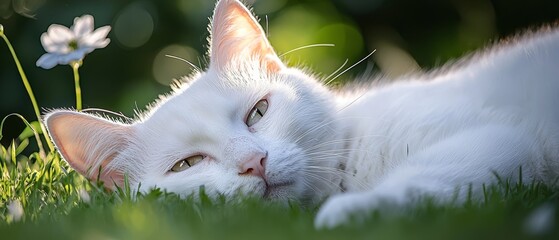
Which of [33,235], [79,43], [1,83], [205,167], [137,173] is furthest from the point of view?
[1,83]

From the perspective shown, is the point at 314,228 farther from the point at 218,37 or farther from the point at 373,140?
the point at 218,37

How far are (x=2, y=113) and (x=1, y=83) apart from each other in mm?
202

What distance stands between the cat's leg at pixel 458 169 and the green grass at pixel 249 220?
0.18 ft

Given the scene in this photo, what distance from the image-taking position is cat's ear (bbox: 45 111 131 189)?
208 centimetres

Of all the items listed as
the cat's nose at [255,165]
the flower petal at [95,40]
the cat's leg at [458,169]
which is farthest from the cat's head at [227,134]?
the flower petal at [95,40]

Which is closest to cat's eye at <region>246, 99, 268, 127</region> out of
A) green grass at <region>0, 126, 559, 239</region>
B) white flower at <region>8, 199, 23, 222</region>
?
green grass at <region>0, 126, 559, 239</region>

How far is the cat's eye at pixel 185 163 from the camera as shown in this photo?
78.5 inches

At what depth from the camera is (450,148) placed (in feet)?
5.76

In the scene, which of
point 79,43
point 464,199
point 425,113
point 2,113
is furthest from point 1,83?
point 464,199

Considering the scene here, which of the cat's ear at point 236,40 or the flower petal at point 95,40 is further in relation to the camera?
the flower petal at point 95,40

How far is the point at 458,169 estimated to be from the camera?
1674 mm

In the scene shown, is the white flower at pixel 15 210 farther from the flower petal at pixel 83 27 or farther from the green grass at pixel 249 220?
the flower petal at pixel 83 27

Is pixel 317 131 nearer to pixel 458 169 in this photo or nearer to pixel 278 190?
pixel 278 190

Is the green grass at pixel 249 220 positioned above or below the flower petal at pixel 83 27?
below
